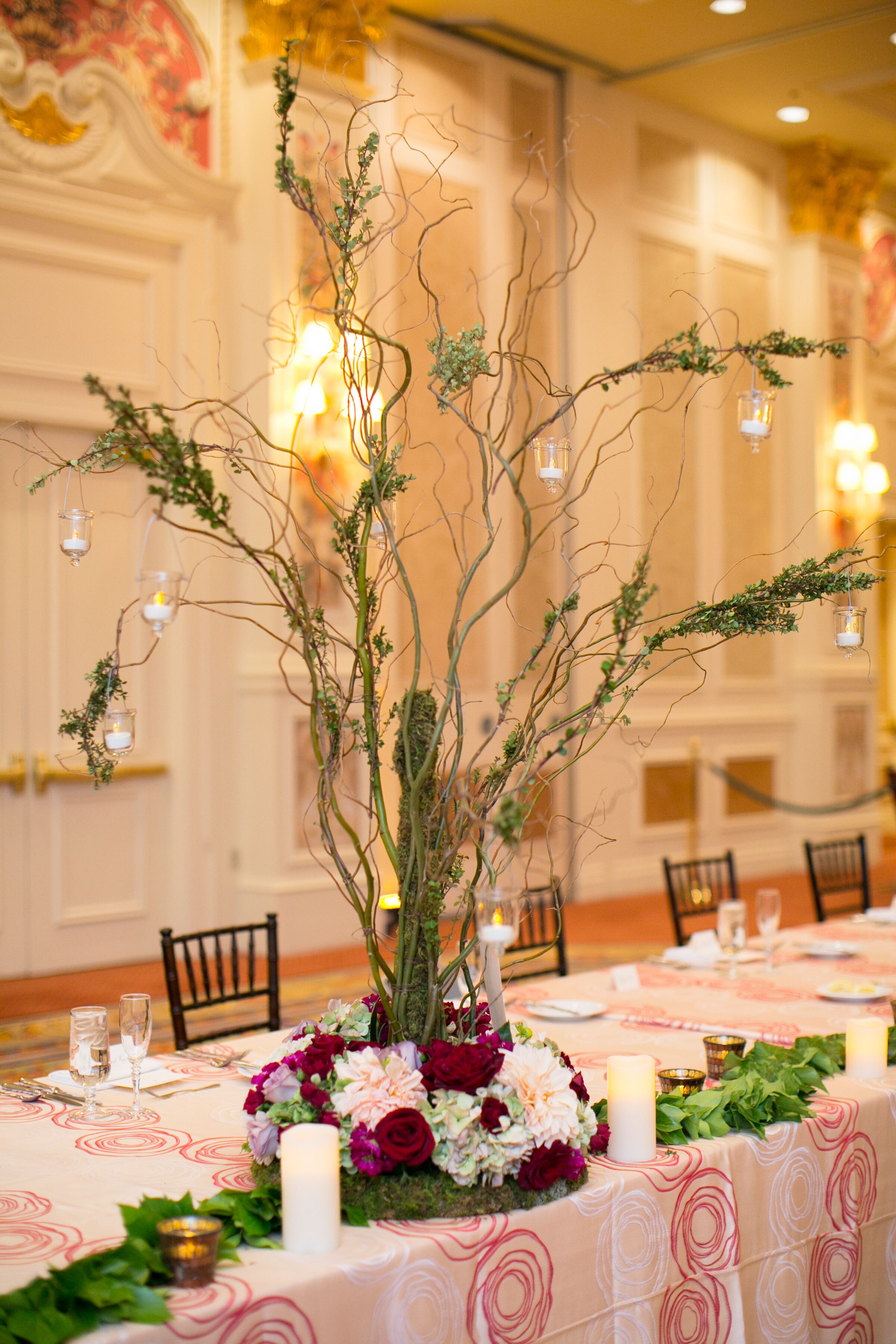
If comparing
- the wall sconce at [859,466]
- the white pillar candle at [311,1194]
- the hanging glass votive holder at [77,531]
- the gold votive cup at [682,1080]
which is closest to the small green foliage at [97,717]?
the hanging glass votive holder at [77,531]

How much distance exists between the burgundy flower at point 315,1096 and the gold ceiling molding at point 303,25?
6.03m

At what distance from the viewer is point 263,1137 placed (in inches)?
71.9

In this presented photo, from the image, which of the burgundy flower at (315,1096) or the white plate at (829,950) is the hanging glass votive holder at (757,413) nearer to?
the burgundy flower at (315,1096)

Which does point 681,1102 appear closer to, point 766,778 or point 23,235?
point 23,235

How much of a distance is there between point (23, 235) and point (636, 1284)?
5.56m

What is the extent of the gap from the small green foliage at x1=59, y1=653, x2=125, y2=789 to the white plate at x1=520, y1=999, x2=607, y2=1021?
1303 millimetres

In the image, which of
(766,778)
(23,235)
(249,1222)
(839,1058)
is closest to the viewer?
(249,1222)

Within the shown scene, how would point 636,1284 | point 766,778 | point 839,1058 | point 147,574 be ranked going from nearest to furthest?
point 147,574 < point 636,1284 < point 839,1058 < point 766,778

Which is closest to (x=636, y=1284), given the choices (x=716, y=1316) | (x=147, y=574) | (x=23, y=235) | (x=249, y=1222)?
(x=716, y=1316)

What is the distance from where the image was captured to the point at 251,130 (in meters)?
7.06

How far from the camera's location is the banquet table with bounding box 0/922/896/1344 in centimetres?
159

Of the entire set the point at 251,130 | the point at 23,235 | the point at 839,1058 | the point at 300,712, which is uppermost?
the point at 251,130

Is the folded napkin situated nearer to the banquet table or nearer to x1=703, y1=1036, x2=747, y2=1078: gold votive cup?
the banquet table

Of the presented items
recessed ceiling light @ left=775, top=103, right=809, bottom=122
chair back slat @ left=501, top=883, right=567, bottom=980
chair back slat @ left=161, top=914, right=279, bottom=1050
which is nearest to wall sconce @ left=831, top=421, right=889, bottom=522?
recessed ceiling light @ left=775, top=103, right=809, bottom=122
